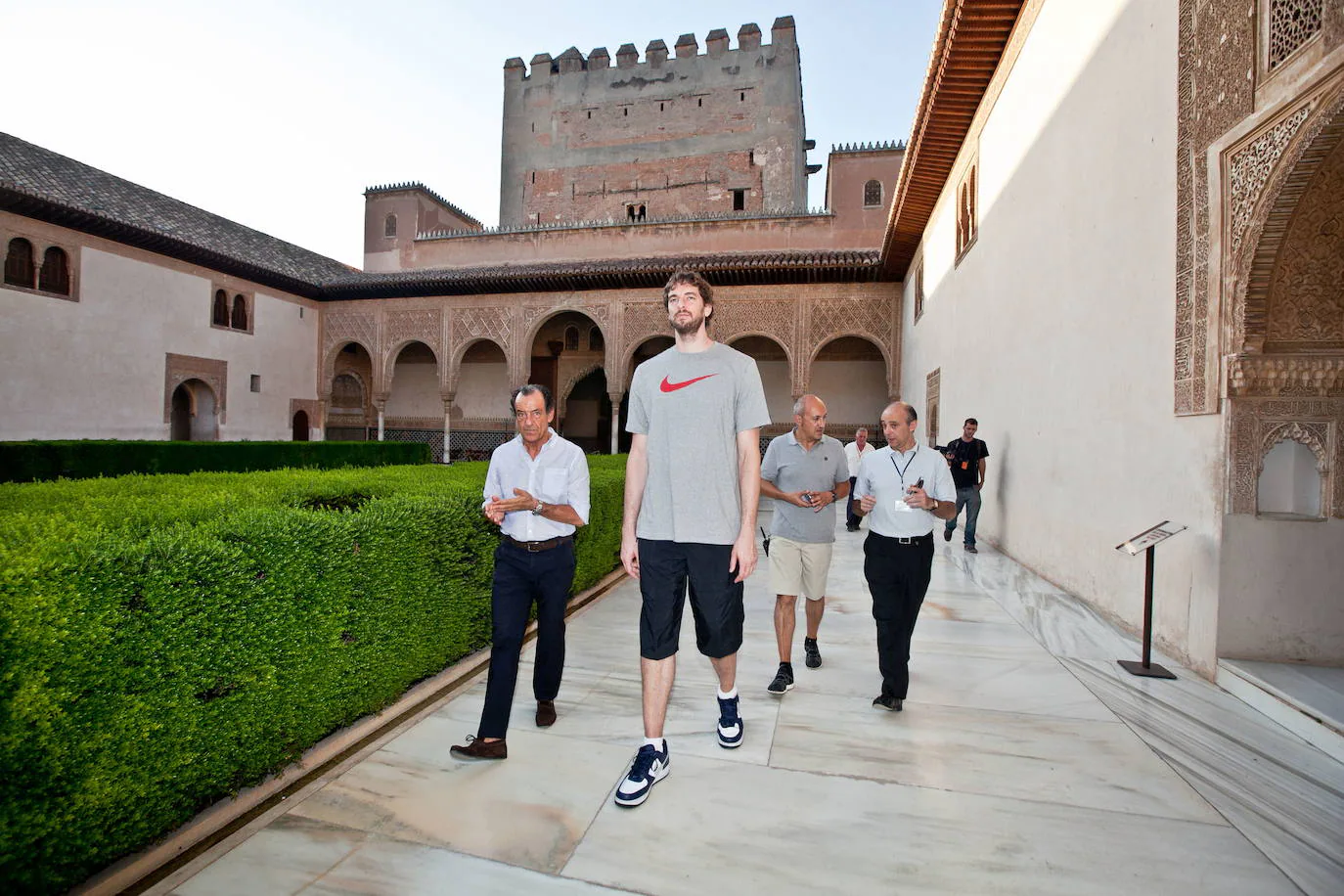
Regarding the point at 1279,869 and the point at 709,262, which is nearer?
the point at 1279,869

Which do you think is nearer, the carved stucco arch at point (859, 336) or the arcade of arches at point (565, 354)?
the carved stucco arch at point (859, 336)

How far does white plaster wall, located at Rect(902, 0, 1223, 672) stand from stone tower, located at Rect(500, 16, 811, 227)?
16108 mm

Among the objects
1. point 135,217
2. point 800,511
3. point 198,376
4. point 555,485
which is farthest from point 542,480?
point 198,376

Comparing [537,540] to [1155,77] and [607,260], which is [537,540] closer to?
[1155,77]

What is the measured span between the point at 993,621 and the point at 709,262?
13041 mm

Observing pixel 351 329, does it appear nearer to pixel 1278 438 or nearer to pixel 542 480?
pixel 542 480

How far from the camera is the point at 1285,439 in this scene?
3361 millimetres

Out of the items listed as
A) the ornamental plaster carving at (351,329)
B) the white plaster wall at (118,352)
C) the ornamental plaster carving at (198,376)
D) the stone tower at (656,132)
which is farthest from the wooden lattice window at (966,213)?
the ornamental plaster carving at (198,376)

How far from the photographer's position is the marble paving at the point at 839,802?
1829mm

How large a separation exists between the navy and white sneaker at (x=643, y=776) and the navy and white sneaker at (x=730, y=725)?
32cm

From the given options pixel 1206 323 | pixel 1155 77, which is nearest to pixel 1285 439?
pixel 1206 323

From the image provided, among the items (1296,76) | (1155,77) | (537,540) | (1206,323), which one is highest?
(1155,77)

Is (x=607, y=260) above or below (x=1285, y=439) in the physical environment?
above

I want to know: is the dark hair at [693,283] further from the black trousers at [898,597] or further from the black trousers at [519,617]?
the black trousers at [898,597]
